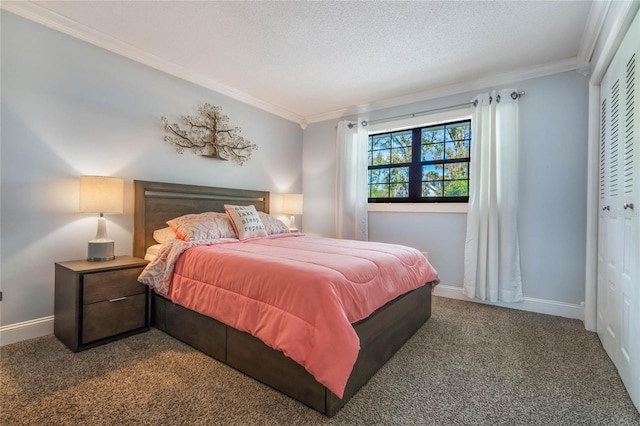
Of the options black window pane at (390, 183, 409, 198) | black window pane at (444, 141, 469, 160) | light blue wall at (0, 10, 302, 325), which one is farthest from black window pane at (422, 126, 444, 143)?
light blue wall at (0, 10, 302, 325)

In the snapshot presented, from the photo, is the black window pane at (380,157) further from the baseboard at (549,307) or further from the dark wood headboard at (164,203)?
the baseboard at (549,307)

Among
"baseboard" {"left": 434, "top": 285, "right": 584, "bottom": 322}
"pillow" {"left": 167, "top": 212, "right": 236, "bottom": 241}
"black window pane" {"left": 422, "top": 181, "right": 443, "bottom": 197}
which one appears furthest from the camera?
"black window pane" {"left": 422, "top": 181, "right": 443, "bottom": 197}

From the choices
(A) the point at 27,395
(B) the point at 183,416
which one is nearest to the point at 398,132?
(B) the point at 183,416

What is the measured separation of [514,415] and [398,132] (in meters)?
3.24

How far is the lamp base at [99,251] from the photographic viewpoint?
233cm

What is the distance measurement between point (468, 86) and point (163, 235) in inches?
139

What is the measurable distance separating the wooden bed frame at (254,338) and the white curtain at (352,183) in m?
1.51

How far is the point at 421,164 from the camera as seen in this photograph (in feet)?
12.4

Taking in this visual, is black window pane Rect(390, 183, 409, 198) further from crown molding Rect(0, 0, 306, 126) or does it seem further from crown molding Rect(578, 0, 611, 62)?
crown molding Rect(0, 0, 306, 126)

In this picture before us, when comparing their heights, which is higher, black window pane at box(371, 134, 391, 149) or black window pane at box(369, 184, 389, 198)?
black window pane at box(371, 134, 391, 149)

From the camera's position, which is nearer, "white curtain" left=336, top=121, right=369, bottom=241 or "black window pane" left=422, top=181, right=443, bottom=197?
"black window pane" left=422, top=181, right=443, bottom=197

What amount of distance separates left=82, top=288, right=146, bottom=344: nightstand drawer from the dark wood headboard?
0.58 meters

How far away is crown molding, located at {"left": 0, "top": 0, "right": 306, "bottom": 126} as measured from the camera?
2.17m

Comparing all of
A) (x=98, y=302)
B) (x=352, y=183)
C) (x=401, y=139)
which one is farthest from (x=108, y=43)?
(x=401, y=139)
